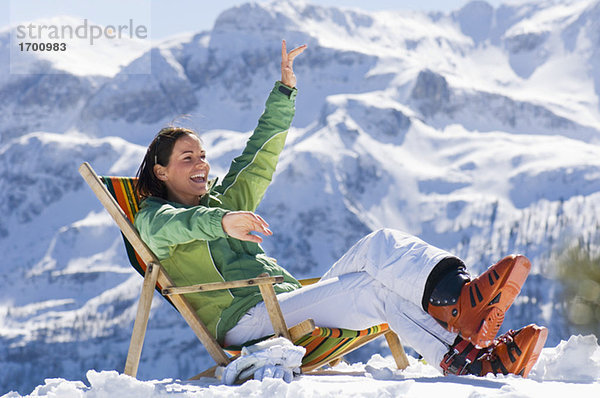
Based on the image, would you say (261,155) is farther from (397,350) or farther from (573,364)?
(573,364)

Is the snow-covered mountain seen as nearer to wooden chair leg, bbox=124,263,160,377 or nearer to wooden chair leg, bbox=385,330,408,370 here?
wooden chair leg, bbox=385,330,408,370

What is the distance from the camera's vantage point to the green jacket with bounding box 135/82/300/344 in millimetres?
3732

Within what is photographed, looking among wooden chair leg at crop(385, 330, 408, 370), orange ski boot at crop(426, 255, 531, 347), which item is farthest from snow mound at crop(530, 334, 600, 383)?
wooden chair leg at crop(385, 330, 408, 370)

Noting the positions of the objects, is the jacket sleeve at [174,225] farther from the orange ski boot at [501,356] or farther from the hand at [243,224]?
the orange ski boot at [501,356]

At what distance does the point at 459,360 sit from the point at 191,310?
1.40 m

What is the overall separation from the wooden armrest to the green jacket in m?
0.17

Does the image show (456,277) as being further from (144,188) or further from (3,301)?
(3,301)

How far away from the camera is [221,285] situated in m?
3.88

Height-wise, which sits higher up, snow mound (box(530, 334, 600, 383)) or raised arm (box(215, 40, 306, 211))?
raised arm (box(215, 40, 306, 211))

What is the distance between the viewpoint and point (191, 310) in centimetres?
415

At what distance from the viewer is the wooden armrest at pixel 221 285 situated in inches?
148

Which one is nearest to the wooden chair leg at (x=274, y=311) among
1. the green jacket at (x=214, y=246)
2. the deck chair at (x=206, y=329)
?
the deck chair at (x=206, y=329)

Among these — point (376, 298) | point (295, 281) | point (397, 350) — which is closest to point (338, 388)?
point (376, 298)

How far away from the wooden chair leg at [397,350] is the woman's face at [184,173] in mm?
1481
